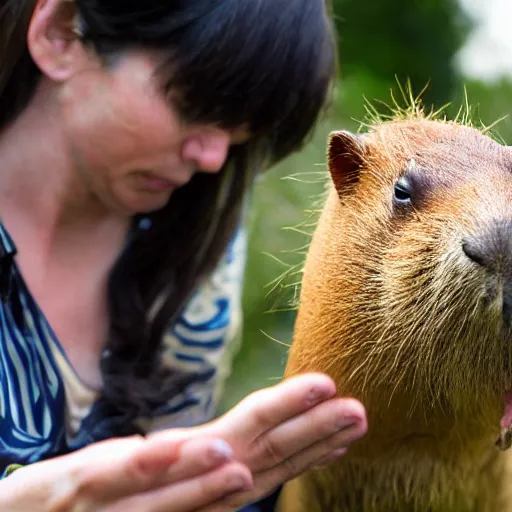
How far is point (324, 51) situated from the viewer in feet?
2.10

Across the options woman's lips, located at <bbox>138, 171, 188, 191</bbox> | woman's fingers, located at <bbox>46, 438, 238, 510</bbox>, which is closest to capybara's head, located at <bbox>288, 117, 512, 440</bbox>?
woman's fingers, located at <bbox>46, 438, 238, 510</bbox>

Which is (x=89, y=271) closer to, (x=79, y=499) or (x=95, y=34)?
(x=95, y=34)

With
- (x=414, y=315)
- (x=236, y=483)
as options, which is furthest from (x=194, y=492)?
(x=414, y=315)

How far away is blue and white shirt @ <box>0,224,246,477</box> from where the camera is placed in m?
0.67

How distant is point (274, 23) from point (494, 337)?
33 cm

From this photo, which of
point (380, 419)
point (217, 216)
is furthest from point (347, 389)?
point (217, 216)

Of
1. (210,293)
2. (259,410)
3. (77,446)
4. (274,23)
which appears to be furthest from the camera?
(210,293)

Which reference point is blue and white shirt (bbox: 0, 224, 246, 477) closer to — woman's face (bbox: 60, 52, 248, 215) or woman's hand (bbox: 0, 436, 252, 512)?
woman's face (bbox: 60, 52, 248, 215)

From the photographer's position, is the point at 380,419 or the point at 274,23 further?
the point at 274,23

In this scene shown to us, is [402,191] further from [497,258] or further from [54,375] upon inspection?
[54,375]

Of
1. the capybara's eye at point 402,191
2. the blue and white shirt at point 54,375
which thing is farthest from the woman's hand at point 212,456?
the blue and white shirt at point 54,375

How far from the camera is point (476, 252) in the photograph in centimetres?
37

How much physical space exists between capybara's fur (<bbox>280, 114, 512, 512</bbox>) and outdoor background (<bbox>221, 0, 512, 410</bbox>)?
0.95ft

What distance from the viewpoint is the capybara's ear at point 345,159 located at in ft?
1.57
